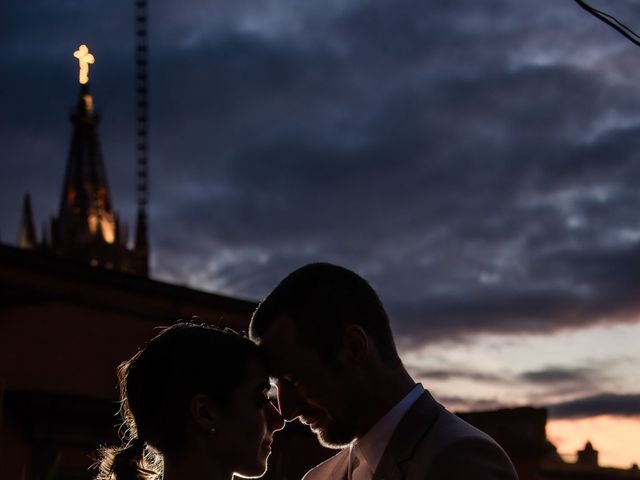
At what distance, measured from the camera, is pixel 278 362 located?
Result: 207 inches

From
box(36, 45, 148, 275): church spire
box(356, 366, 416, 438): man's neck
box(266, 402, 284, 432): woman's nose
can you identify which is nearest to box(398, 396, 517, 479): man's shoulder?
box(356, 366, 416, 438): man's neck

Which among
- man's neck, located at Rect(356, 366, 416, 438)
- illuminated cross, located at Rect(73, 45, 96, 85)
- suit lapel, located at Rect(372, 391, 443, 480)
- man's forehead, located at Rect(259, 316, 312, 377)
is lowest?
suit lapel, located at Rect(372, 391, 443, 480)

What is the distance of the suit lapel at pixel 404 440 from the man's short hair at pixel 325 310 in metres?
0.31

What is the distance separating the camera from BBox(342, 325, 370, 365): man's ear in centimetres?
532

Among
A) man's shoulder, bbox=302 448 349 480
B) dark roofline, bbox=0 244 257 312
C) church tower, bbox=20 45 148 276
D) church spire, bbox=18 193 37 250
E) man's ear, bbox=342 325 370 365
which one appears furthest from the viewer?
church spire, bbox=18 193 37 250

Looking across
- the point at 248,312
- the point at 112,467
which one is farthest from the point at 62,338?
the point at 112,467

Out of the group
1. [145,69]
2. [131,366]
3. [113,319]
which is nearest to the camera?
[131,366]

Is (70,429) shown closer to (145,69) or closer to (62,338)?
(62,338)

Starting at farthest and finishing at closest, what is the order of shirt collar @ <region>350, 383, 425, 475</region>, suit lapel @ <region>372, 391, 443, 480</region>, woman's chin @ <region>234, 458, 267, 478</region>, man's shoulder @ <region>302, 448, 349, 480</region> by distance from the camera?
man's shoulder @ <region>302, 448, 349, 480</region> < shirt collar @ <region>350, 383, 425, 475</region> < suit lapel @ <region>372, 391, 443, 480</region> < woman's chin @ <region>234, 458, 267, 478</region>

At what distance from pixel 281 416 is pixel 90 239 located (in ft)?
486

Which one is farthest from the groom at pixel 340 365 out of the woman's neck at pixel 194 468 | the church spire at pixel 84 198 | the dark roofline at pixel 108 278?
the church spire at pixel 84 198

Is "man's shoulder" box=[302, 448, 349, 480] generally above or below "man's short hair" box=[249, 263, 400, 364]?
below

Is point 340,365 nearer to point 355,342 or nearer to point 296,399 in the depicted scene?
point 355,342

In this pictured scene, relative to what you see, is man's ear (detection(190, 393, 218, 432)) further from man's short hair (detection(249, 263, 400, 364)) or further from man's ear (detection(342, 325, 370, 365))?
man's ear (detection(342, 325, 370, 365))
